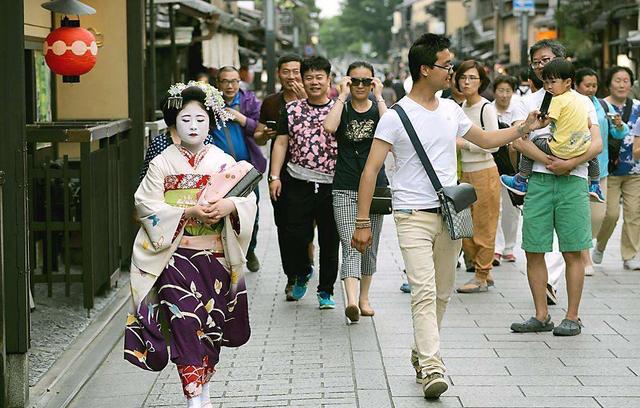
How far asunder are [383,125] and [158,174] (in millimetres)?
1376

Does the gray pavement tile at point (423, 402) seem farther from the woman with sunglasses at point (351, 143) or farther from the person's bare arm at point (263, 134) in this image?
the person's bare arm at point (263, 134)

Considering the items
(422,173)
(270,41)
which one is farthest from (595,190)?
(270,41)

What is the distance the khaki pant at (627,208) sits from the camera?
11.4 m

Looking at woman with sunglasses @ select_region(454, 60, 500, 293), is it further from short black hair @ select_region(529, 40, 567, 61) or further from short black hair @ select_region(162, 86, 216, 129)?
short black hair @ select_region(162, 86, 216, 129)

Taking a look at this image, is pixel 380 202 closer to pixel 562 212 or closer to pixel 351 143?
pixel 351 143

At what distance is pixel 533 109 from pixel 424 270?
7.32ft

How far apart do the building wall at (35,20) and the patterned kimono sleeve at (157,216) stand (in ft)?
15.1

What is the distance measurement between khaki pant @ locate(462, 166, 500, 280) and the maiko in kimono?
14.4 feet

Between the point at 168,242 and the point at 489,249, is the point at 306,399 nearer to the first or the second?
the point at 168,242

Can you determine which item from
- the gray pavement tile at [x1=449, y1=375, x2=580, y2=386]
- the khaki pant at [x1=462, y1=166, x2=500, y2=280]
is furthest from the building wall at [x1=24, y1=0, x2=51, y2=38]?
the gray pavement tile at [x1=449, y1=375, x2=580, y2=386]

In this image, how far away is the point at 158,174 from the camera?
20.4 feet

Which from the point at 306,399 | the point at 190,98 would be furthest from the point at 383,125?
the point at 306,399

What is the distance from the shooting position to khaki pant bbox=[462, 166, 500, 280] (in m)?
10.3

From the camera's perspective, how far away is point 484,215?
34.4ft
